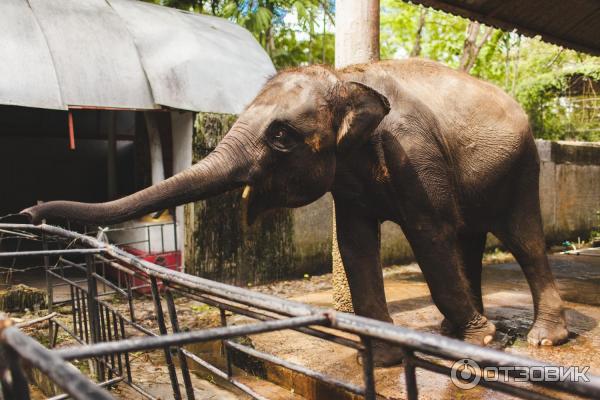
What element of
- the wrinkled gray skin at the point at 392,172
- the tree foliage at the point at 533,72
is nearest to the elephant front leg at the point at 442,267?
the wrinkled gray skin at the point at 392,172

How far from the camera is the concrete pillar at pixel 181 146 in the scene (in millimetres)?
6734

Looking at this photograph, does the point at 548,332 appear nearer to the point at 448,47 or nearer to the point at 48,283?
the point at 48,283

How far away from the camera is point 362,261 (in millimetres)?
3678

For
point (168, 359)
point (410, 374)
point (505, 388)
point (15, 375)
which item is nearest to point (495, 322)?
point (168, 359)

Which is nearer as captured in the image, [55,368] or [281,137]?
[55,368]

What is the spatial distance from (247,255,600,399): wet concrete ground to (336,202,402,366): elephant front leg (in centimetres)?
37

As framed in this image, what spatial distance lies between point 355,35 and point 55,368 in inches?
160

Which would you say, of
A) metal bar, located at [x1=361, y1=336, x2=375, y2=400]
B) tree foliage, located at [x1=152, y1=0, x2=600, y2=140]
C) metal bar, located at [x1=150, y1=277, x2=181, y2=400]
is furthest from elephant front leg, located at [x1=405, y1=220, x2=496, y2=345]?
tree foliage, located at [x1=152, y1=0, x2=600, y2=140]

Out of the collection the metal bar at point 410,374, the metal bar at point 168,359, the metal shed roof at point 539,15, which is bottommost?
the metal bar at point 168,359

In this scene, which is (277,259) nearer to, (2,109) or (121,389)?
(121,389)

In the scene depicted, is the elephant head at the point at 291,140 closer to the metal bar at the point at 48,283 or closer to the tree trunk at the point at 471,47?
the metal bar at the point at 48,283

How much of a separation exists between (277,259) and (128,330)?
2.35 m

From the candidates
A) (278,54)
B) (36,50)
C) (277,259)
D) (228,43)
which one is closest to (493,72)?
(278,54)

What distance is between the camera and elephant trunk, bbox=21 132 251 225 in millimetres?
2660
